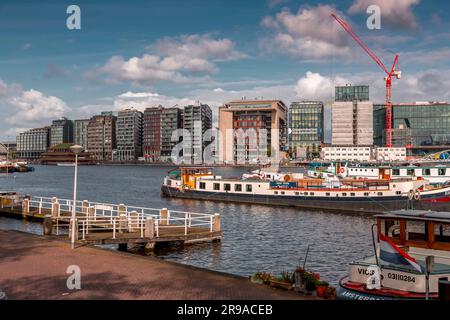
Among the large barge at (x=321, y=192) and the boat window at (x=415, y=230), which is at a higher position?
the boat window at (x=415, y=230)

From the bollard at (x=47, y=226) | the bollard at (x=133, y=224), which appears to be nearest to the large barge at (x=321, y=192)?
the bollard at (x=133, y=224)

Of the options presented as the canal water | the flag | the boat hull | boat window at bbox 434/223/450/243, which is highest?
boat window at bbox 434/223/450/243

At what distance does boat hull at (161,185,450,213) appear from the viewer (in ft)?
188

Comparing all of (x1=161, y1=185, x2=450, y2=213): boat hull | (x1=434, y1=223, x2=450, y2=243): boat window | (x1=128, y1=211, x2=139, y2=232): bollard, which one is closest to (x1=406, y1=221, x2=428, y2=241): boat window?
(x1=434, y1=223, x2=450, y2=243): boat window

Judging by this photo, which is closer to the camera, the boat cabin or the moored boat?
the moored boat

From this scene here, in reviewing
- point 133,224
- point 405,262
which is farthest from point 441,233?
point 133,224

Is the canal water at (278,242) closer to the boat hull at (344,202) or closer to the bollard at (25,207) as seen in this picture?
the bollard at (25,207)

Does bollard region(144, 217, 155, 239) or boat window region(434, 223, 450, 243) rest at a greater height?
boat window region(434, 223, 450, 243)

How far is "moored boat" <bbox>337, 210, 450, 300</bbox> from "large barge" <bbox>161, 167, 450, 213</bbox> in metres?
36.3

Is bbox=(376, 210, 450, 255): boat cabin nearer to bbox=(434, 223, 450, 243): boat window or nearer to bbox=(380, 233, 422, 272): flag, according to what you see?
bbox=(434, 223, 450, 243): boat window

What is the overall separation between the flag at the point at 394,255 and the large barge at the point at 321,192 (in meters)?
37.9

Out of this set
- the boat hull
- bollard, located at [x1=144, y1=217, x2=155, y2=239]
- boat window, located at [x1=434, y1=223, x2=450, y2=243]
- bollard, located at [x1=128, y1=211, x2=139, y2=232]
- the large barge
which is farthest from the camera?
the large barge

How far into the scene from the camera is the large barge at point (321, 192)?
5941 cm
